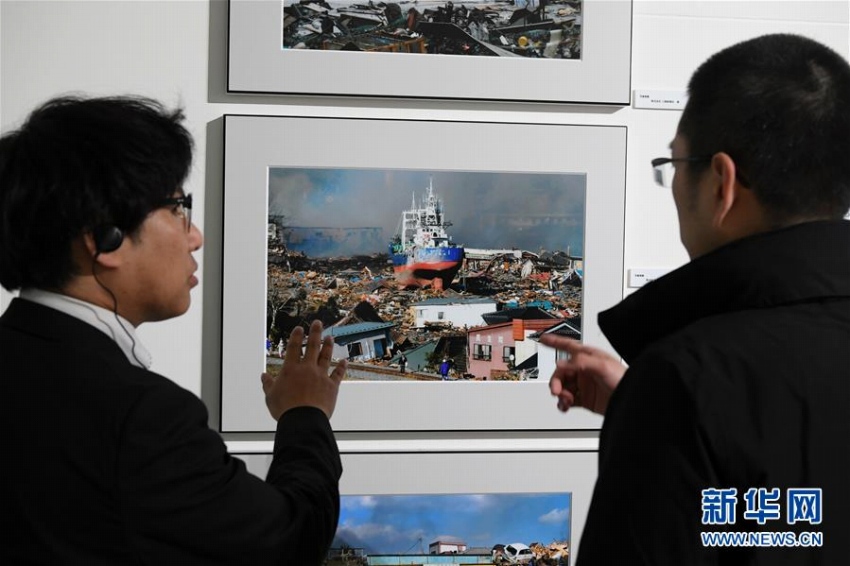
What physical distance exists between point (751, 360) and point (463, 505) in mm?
1198

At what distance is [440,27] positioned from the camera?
1.80 m

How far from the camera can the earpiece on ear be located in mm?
956

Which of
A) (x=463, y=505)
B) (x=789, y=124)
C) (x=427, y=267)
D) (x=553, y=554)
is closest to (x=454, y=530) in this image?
(x=463, y=505)

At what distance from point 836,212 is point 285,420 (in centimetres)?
75

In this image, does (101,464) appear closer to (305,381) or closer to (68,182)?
(68,182)

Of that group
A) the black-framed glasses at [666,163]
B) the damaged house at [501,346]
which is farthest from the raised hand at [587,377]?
the damaged house at [501,346]

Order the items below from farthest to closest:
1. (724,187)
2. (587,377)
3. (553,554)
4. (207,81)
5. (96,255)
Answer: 1. (553,554)
2. (207,81)
3. (587,377)
4. (96,255)
5. (724,187)

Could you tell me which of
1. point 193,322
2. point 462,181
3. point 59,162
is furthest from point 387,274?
point 59,162

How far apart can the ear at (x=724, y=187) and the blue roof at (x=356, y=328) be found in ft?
3.38

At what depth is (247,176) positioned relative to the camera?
1763mm

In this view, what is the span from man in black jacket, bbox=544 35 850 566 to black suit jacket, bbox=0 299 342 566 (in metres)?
0.41

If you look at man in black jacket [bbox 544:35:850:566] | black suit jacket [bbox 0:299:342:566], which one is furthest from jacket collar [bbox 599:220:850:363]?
black suit jacket [bbox 0:299:342:566]

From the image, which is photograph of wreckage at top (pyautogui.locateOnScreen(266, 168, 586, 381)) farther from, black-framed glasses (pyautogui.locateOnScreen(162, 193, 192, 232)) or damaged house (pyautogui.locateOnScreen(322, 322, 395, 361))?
black-framed glasses (pyautogui.locateOnScreen(162, 193, 192, 232))

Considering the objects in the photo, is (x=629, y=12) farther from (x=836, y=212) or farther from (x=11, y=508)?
(x=11, y=508)
